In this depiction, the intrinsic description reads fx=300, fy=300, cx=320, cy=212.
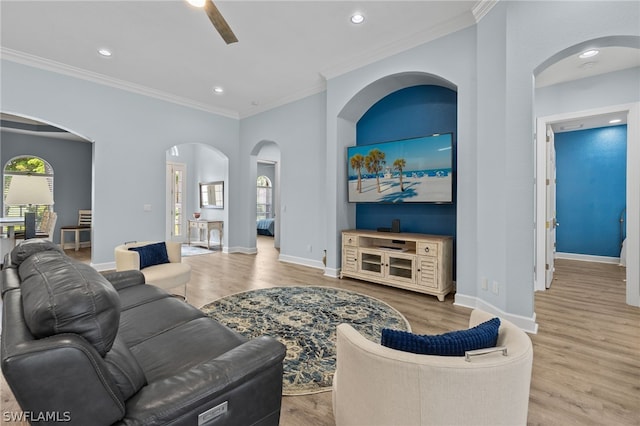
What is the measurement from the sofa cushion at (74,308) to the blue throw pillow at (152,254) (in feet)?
7.95

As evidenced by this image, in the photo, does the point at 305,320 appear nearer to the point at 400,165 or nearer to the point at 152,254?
the point at 152,254

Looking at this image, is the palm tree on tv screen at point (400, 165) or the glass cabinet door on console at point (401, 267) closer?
the glass cabinet door on console at point (401, 267)

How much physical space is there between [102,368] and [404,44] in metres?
4.36

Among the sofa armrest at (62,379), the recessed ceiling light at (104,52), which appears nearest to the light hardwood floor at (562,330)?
the sofa armrest at (62,379)

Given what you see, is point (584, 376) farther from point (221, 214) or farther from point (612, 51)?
point (221, 214)

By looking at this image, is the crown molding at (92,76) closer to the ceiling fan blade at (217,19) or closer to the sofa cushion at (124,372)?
the ceiling fan blade at (217,19)

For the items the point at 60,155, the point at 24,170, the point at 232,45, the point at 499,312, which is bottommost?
the point at 499,312

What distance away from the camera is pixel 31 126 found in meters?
6.62

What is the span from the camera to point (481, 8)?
3.09 m

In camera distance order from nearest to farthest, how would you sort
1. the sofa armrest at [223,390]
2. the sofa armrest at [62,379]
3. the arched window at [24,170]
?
the sofa armrest at [62,379]
the sofa armrest at [223,390]
the arched window at [24,170]

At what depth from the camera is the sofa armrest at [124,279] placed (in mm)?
2468

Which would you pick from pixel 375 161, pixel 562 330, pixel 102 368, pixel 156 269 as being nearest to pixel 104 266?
pixel 156 269

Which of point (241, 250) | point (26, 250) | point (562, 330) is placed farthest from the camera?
point (241, 250)

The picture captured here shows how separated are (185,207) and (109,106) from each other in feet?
13.2
